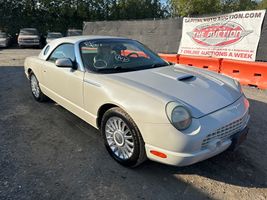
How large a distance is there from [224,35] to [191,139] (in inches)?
222

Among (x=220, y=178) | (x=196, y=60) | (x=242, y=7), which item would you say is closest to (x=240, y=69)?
(x=196, y=60)

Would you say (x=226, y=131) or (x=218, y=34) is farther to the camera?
(x=218, y=34)

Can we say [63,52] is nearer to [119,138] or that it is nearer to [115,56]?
[115,56]

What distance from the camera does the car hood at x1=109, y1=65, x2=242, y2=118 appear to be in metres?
2.71

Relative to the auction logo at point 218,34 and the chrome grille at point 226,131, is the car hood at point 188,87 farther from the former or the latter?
the auction logo at point 218,34

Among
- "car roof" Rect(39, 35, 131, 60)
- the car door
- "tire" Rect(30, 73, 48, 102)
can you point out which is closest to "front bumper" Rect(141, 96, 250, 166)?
the car door

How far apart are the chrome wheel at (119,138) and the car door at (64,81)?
70cm

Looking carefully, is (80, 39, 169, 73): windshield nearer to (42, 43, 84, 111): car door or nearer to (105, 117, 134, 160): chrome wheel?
(42, 43, 84, 111): car door

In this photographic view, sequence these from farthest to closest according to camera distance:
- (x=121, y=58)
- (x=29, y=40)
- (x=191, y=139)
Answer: (x=29, y=40) < (x=121, y=58) < (x=191, y=139)

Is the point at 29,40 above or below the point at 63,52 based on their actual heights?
below

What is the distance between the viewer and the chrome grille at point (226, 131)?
2.56 meters

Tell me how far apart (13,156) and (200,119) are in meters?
2.41

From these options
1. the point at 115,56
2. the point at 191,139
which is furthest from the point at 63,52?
the point at 191,139

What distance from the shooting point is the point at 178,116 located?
98.7 inches
